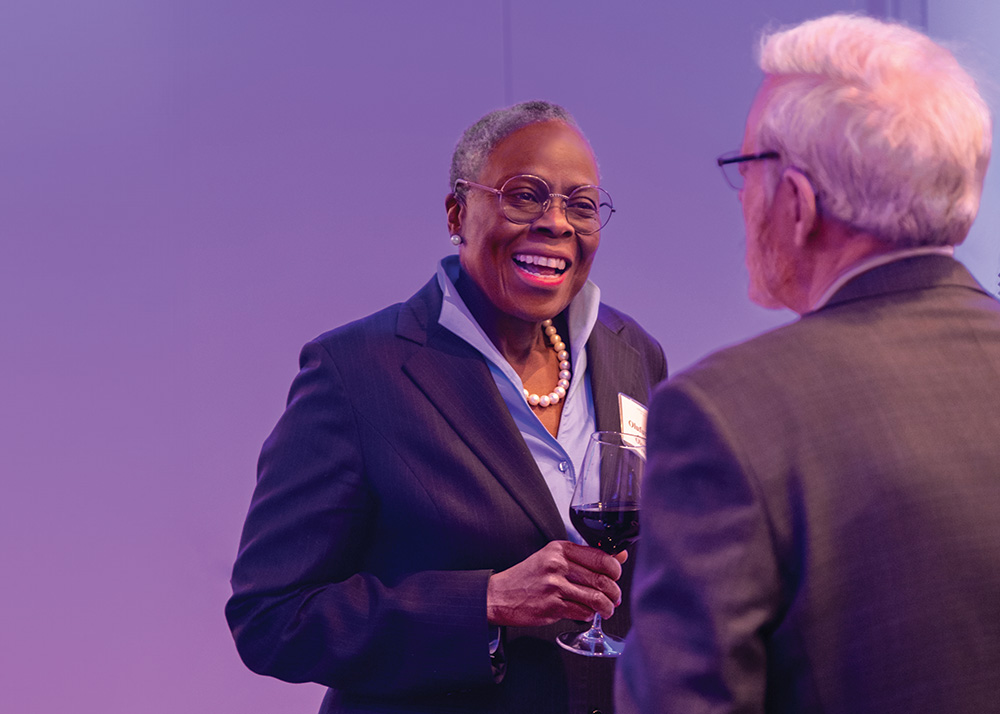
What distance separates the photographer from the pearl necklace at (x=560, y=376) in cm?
178

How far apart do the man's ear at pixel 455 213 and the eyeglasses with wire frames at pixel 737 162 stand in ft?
2.52

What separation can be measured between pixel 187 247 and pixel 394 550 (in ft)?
6.50

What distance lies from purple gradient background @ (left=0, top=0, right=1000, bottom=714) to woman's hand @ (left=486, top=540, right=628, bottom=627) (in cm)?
201

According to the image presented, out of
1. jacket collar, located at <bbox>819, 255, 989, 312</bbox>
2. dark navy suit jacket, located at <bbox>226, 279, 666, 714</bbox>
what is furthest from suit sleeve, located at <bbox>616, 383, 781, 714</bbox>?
dark navy suit jacket, located at <bbox>226, 279, 666, 714</bbox>

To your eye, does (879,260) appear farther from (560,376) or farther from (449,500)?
(560,376)

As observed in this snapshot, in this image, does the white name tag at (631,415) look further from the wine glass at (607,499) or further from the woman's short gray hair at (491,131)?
the woman's short gray hair at (491,131)

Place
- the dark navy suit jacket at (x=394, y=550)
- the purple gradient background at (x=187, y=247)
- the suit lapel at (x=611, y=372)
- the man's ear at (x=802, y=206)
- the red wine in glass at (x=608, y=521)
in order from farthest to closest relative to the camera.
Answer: the purple gradient background at (x=187, y=247) → the suit lapel at (x=611, y=372) → the dark navy suit jacket at (x=394, y=550) → the red wine in glass at (x=608, y=521) → the man's ear at (x=802, y=206)

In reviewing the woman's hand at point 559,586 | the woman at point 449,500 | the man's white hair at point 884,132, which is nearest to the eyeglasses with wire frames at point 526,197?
the woman at point 449,500

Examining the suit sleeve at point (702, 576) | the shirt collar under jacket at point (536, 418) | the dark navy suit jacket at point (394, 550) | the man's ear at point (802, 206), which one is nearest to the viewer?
the suit sleeve at point (702, 576)

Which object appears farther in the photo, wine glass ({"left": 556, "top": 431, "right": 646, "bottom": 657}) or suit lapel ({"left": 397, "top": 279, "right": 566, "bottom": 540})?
suit lapel ({"left": 397, "top": 279, "right": 566, "bottom": 540})

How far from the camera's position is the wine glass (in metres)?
1.41

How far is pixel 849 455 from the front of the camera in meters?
0.90

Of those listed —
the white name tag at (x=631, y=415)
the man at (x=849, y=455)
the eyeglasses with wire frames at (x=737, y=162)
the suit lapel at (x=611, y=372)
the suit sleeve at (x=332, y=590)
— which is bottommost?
the suit sleeve at (x=332, y=590)

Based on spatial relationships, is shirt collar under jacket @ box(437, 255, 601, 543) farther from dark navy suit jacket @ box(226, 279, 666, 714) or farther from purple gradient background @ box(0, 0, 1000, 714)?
purple gradient background @ box(0, 0, 1000, 714)
